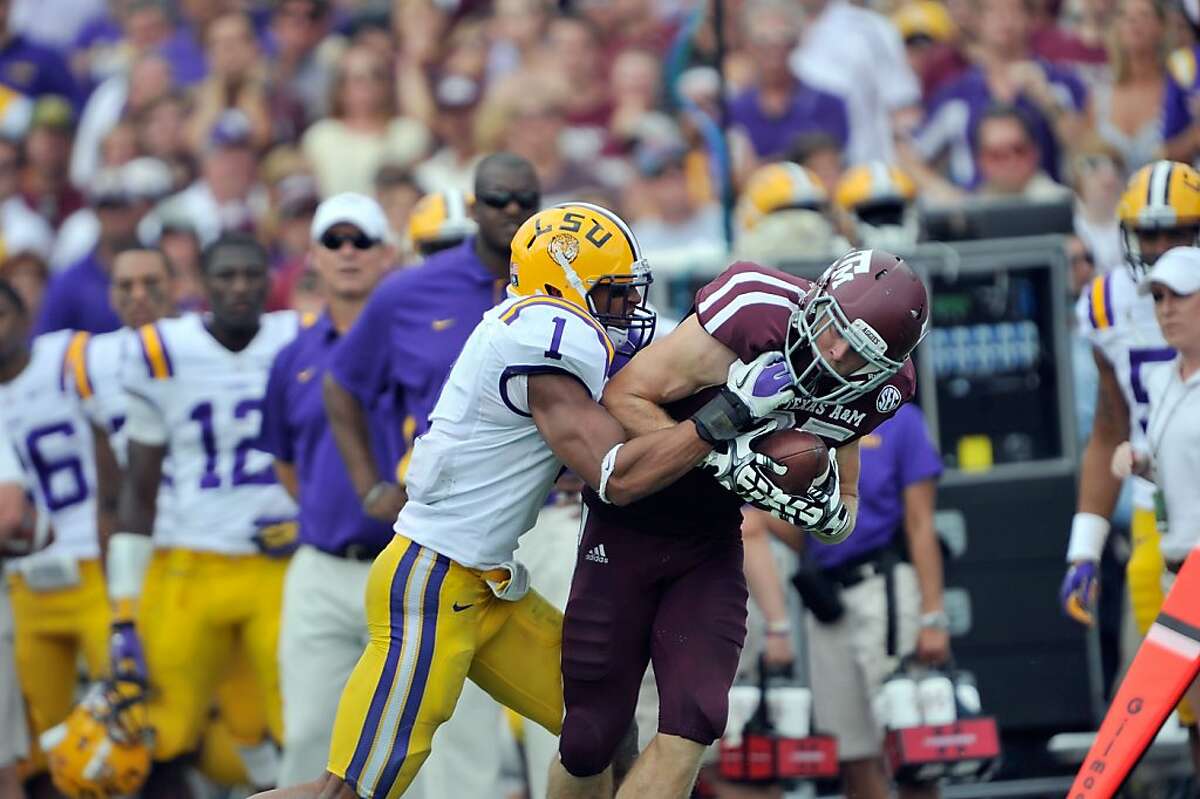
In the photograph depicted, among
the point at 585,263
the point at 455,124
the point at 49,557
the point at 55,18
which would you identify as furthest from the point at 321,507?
the point at 55,18

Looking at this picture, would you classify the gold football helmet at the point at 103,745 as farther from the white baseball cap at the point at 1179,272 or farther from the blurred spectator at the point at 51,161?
the blurred spectator at the point at 51,161

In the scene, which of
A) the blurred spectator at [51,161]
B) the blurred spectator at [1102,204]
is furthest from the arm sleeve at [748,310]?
the blurred spectator at [51,161]

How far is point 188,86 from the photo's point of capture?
12.9 metres

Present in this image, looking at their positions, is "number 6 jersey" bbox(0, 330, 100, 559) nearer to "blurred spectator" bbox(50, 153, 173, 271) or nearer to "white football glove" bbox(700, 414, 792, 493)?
"blurred spectator" bbox(50, 153, 173, 271)

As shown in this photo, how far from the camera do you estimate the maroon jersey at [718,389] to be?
5.52m

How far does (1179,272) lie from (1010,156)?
339 cm

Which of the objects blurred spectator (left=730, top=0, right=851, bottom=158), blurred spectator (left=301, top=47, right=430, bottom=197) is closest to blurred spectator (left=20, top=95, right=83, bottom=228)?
blurred spectator (left=301, top=47, right=430, bottom=197)

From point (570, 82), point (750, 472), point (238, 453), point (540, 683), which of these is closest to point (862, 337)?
point (750, 472)

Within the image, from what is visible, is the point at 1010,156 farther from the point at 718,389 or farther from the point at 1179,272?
the point at 718,389

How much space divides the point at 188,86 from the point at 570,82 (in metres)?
2.28

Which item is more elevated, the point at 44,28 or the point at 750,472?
the point at 44,28

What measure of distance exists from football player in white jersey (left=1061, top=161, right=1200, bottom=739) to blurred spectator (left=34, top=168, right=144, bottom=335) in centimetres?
460

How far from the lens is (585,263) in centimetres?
559

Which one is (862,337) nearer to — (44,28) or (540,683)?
(540,683)
